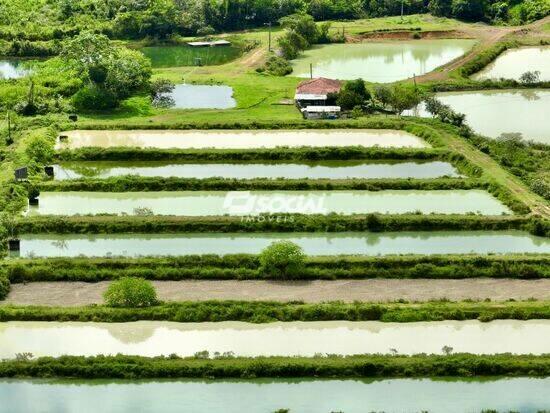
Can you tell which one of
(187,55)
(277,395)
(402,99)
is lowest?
(277,395)

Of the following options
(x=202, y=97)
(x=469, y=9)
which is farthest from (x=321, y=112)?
(x=469, y=9)

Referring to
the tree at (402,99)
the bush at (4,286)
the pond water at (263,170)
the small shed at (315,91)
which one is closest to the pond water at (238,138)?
the pond water at (263,170)

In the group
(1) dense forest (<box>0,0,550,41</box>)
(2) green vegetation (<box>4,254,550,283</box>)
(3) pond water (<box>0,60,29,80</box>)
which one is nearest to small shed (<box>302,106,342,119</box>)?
(2) green vegetation (<box>4,254,550,283</box>)

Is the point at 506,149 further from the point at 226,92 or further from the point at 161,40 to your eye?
the point at 161,40

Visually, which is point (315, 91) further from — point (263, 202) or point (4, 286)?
point (4, 286)

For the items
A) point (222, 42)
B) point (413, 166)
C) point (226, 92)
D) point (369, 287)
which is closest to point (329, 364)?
point (369, 287)

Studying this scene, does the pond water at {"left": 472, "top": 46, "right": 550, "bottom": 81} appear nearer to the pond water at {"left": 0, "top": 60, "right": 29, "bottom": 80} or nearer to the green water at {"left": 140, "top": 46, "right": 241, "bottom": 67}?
the green water at {"left": 140, "top": 46, "right": 241, "bottom": 67}
